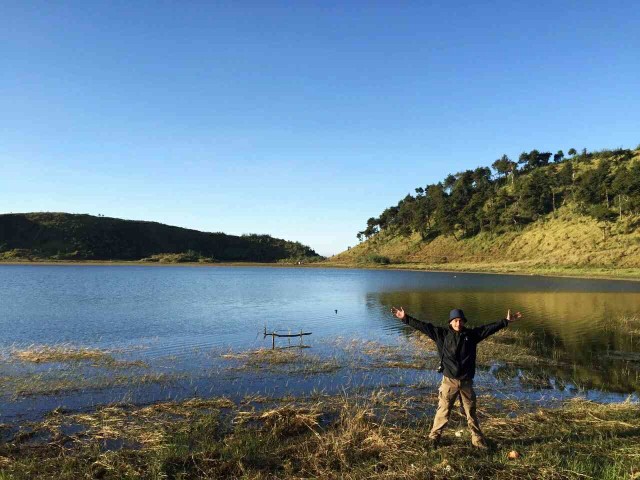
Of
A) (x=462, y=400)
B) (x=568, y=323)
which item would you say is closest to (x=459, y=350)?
(x=462, y=400)

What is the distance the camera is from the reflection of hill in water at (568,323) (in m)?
19.9

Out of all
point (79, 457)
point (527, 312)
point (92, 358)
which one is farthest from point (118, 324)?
point (527, 312)

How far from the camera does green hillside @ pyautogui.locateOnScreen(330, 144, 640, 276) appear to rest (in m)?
102

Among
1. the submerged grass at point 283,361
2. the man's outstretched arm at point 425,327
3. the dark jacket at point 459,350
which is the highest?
the man's outstretched arm at point 425,327

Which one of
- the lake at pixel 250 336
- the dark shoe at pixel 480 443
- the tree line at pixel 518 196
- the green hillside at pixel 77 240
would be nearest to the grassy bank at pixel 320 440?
the dark shoe at pixel 480 443

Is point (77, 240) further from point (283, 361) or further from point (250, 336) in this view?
point (283, 361)

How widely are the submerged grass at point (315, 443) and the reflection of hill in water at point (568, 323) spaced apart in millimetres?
6276

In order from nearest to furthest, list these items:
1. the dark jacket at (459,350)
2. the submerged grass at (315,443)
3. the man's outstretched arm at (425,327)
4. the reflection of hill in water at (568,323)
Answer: the submerged grass at (315,443) < the dark jacket at (459,350) < the man's outstretched arm at (425,327) < the reflection of hill in water at (568,323)

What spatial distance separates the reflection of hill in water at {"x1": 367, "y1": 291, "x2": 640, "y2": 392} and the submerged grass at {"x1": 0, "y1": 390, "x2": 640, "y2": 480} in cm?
628

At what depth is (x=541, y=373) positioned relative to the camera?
19.8 meters

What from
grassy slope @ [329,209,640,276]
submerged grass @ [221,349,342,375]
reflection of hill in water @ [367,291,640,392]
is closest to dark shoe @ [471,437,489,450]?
submerged grass @ [221,349,342,375]

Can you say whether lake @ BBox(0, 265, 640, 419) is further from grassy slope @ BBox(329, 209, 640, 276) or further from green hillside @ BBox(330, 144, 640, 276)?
green hillside @ BBox(330, 144, 640, 276)

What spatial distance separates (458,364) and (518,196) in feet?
464

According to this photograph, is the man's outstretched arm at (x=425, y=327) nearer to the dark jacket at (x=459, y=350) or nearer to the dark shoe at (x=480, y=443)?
the dark jacket at (x=459, y=350)
